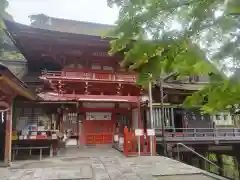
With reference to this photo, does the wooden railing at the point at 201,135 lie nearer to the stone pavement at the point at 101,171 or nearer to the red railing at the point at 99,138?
the red railing at the point at 99,138

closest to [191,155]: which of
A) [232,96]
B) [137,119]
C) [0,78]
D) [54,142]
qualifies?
[137,119]

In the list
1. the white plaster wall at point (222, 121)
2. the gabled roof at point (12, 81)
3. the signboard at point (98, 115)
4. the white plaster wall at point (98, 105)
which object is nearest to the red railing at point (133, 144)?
the signboard at point (98, 115)

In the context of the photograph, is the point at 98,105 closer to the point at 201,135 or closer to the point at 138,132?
the point at 138,132

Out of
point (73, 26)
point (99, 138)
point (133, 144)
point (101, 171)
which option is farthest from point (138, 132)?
point (73, 26)

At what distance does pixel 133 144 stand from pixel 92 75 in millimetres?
4938

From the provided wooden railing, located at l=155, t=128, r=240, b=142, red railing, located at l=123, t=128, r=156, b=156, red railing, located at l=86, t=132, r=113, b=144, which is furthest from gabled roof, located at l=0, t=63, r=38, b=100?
wooden railing, located at l=155, t=128, r=240, b=142

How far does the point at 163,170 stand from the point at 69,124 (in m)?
7.42

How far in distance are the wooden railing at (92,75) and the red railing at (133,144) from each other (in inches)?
140

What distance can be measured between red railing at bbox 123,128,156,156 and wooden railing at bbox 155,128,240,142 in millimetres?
3328

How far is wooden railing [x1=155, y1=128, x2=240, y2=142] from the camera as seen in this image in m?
13.9

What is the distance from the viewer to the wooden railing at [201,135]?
13950 millimetres

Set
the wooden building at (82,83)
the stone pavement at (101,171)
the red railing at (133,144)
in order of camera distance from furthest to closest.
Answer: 1. the wooden building at (82,83)
2. the red railing at (133,144)
3. the stone pavement at (101,171)

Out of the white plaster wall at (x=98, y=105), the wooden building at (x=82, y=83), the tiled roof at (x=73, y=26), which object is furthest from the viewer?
the tiled roof at (x=73, y=26)

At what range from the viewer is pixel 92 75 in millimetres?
12797
